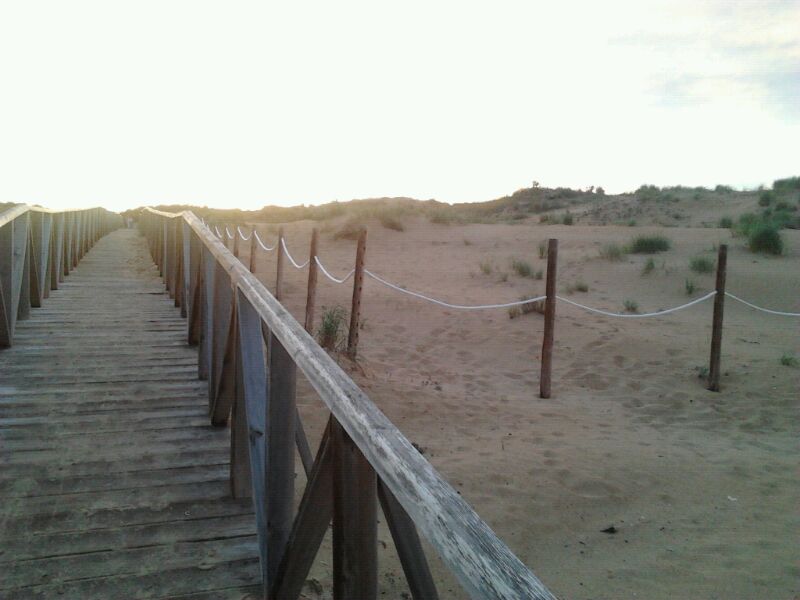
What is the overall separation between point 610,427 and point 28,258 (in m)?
5.73

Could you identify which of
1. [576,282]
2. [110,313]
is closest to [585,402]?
[110,313]

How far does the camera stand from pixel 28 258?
20.1ft

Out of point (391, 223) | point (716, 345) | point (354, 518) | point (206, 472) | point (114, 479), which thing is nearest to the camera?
point (354, 518)

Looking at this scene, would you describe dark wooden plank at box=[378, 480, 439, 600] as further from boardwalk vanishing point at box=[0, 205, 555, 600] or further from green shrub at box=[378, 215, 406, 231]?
green shrub at box=[378, 215, 406, 231]

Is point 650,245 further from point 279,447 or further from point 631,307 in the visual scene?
point 279,447

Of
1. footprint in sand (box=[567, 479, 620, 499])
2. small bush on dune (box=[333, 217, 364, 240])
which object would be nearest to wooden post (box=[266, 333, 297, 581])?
footprint in sand (box=[567, 479, 620, 499])

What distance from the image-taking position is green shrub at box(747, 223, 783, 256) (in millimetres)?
15555

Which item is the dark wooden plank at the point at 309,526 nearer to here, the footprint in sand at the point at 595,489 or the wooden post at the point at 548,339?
the footprint in sand at the point at 595,489

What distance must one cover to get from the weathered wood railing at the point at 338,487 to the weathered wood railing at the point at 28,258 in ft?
9.30

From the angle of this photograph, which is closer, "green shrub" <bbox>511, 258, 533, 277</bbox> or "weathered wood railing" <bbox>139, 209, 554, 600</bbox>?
"weathered wood railing" <bbox>139, 209, 554, 600</bbox>

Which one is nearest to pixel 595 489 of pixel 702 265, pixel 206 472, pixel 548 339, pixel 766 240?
pixel 548 339

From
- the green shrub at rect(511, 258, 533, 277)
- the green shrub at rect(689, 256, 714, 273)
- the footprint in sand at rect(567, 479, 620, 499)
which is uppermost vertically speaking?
the green shrub at rect(689, 256, 714, 273)

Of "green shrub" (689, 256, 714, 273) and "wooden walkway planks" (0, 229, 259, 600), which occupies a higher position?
"green shrub" (689, 256, 714, 273)

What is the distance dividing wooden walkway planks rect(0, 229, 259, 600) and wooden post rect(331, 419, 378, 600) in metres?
0.98
